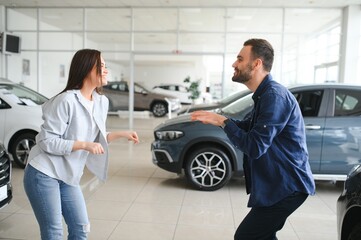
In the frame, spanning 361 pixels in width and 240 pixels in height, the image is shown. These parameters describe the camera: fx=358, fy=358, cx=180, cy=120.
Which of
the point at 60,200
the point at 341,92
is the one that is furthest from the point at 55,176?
the point at 341,92

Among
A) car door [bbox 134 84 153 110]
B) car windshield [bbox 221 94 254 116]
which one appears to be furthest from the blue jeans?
car door [bbox 134 84 153 110]

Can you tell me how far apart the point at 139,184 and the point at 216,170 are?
3.90ft

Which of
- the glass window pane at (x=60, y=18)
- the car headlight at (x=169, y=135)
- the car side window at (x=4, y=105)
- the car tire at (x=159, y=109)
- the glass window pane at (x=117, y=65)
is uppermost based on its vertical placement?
the glass window pane at (x=60, y=18)

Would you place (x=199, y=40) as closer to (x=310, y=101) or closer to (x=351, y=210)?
(x=310, y=101)

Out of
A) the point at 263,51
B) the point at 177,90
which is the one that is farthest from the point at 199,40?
the point at 263,51

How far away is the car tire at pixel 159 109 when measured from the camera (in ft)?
52.6

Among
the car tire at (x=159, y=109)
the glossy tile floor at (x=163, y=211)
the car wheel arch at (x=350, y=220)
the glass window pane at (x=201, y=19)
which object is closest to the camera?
the car wheel arch at (x=350, y=220)

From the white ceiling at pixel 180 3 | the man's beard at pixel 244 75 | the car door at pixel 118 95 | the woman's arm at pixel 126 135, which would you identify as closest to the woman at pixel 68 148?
the woman's arm at pixel 126 135

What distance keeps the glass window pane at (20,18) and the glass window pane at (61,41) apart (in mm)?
601

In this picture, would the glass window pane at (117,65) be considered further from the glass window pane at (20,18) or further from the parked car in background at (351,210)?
the parked car in background at (351,210)

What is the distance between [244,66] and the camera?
6.45ft

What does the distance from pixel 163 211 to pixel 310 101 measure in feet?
8.10

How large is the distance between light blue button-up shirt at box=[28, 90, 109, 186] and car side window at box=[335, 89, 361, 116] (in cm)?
368

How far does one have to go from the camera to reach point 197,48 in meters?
14.2
